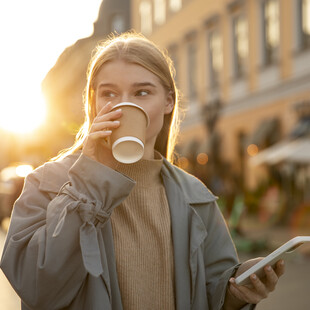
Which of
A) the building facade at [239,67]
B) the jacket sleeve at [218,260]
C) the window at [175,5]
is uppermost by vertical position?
the window at [175,5]

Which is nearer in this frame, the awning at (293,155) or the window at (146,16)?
the awning at (293,155)

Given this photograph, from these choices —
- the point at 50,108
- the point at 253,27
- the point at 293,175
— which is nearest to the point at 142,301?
the point at 50,108

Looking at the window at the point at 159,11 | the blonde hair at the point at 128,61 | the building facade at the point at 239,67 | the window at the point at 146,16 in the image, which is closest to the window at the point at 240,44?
the building facade at the point at 239,67

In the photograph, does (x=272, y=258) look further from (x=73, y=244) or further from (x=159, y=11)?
(x=159, y=11)

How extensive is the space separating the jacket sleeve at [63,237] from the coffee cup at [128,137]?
3.6 inches

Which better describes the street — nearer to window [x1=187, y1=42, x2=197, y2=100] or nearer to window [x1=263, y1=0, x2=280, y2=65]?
window [x1=263, y1=0, x2=280, y2=65]

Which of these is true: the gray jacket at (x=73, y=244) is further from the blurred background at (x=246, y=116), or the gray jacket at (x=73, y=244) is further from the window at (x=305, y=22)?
the window at (x=305, y=22)

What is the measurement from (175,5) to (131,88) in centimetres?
3161

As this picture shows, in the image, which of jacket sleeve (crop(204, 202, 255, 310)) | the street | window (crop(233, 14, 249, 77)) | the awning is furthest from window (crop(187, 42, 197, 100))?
jacket sleeve (crop(204, 202, 255, 310))

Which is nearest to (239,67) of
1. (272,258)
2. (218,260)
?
(218,260)

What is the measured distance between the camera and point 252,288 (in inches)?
87.8

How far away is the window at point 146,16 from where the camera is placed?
37.4 metres

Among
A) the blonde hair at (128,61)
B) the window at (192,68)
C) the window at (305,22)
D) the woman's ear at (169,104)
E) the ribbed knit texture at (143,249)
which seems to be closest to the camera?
the ribbed knit texture at (143,249)

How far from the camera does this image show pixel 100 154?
2.08 meters
